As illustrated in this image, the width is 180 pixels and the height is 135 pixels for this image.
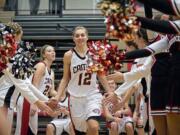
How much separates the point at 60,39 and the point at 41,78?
4.24m

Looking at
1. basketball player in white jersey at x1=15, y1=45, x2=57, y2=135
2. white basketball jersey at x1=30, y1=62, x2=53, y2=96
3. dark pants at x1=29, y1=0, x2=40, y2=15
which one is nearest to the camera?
basketball player in white jersey at x1=15, y1=45, x2=57, y2=135

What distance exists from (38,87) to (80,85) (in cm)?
118

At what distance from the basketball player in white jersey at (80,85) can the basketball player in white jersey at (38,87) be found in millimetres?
732

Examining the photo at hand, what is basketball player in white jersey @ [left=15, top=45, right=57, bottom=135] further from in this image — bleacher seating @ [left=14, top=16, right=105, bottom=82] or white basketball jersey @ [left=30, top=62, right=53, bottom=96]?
bleacher seating @ [left=14, top=16, right=105, bottom=82]

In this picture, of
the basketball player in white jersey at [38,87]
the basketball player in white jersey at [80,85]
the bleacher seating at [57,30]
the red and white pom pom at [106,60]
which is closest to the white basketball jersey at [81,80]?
the basketball player in white jersey at [80,85]

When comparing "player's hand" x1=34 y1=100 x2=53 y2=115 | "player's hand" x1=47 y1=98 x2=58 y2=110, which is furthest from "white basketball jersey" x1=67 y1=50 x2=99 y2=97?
"player's hand" x1=34 y1=100 x2=53 y2=115

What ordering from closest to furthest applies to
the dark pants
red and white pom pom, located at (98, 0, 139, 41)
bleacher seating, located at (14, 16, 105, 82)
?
red and white pom pom, located at (98, 0, 139, 41), bleacher seating, located at (14, 16, 105, 82), the dark pants

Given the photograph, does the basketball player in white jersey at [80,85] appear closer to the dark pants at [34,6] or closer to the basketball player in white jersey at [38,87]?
the basketball player in white jersey at [38,87]

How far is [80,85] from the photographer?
649 cm

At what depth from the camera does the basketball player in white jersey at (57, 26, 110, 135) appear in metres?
6.40

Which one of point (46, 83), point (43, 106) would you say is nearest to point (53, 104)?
point (43, 106)

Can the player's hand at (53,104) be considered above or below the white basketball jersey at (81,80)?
below

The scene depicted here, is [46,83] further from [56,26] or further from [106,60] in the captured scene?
[56,26]

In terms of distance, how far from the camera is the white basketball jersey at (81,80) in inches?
255
